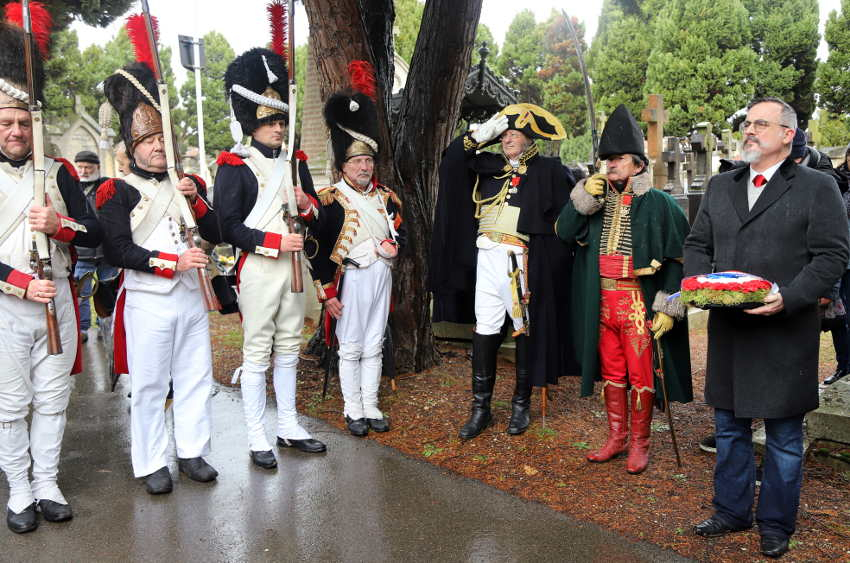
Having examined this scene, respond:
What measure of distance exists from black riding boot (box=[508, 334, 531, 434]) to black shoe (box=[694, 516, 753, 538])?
1.64 meters

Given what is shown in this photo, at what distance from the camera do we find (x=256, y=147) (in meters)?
4.39

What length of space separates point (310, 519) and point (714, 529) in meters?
1.96

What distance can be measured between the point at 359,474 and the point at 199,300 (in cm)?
139

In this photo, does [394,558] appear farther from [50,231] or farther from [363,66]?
[363,66]

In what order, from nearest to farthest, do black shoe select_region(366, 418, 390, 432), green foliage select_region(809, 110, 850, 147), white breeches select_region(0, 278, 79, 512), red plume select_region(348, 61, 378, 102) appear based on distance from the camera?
1. white breeches select_region(0, 278, 79, 512)
2. black shoe select_region(366, 418, 390, 432)
3. red plume select_region(348, 61, 378, 102)
4. green foliage select_region(809, 110, 850, 147)

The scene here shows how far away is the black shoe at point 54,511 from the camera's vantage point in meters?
3.63

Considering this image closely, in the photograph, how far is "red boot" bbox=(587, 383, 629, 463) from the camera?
169 inches

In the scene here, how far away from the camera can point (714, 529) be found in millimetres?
3328

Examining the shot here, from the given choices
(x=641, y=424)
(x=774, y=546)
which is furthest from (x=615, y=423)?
(x=774, y=546)

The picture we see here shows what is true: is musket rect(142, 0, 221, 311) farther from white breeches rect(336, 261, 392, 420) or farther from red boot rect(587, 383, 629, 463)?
red boot rect(587, 383, 629, 463)

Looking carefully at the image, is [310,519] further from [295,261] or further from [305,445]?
[295,261]

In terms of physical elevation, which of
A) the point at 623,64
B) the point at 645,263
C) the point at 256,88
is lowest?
the point at 645,263

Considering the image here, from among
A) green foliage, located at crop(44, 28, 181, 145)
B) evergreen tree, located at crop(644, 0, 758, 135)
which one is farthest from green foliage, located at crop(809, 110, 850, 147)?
green foliage, located at crop(44, 28, 181, 145)

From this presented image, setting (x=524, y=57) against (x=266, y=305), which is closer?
(x=266, y=305)
